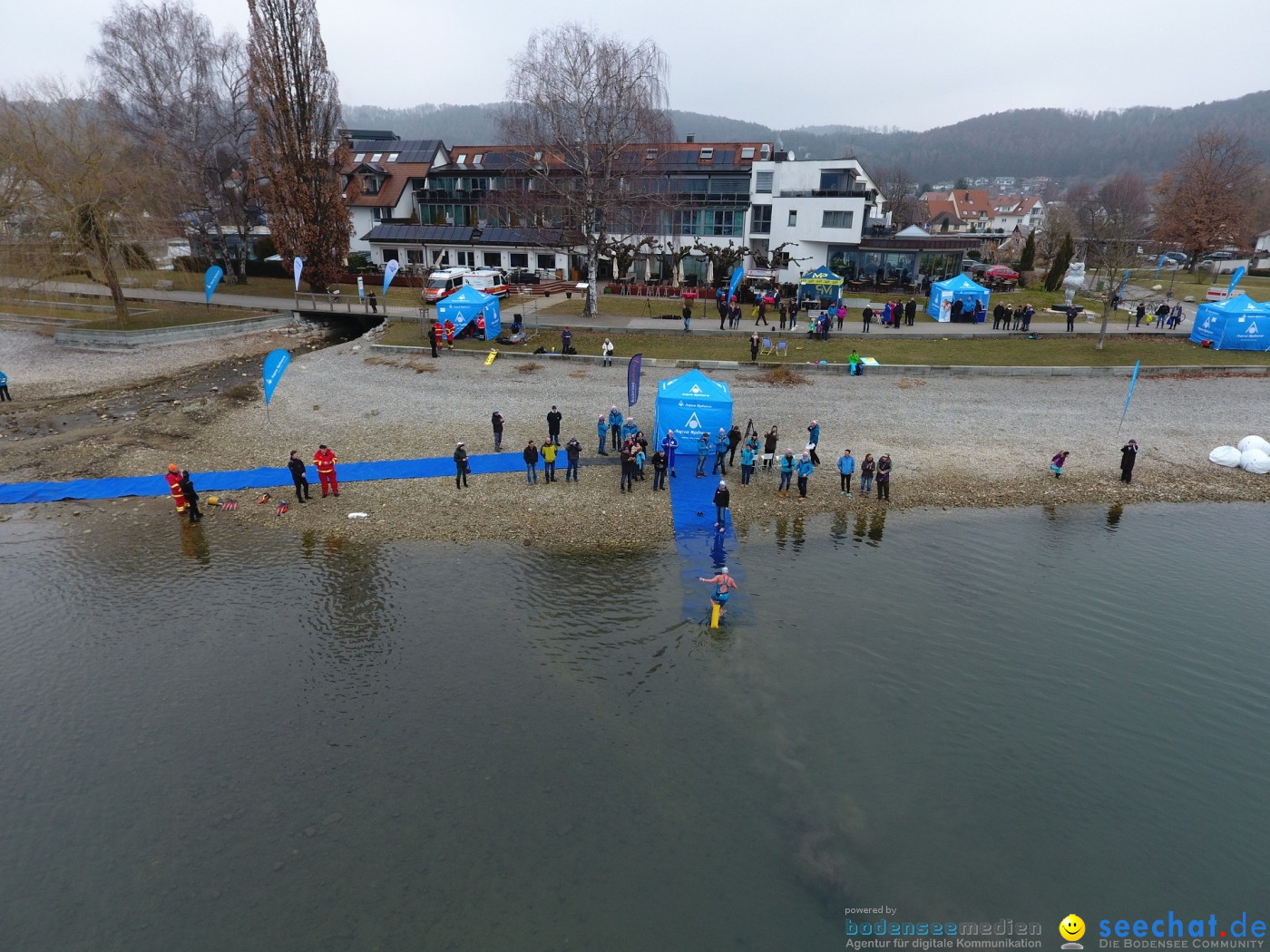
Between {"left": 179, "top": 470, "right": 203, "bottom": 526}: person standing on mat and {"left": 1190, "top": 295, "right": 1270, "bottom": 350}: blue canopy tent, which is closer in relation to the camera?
{"left": 179, "top": 470, "right": 203, "bottom": 526}: person standing on mat

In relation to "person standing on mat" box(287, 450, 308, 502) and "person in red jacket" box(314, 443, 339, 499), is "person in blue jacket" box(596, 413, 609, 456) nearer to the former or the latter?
"person in red jacket" box(314, 443, 339, 499)

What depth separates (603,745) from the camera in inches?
408

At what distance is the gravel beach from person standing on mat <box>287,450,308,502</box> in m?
0.44

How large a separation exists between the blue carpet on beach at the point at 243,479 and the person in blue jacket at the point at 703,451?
517 cm

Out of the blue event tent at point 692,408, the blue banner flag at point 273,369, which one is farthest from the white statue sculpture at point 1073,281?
the blue banner flag at point 273,369

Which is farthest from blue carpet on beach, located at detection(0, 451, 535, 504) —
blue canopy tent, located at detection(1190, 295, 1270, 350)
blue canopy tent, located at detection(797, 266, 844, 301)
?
blue canopy tent, located at detection(1190, 295, 1270, 350)

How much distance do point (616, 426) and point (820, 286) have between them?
2384cm

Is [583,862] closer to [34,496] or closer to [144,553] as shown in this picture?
[144,553]

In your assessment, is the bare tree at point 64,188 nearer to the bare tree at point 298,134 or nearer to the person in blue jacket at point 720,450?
the bare tree at point 298,134

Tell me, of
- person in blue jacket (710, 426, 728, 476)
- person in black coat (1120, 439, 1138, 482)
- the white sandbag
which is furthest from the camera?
the white sandbag

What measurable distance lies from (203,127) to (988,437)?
49812 millimetres

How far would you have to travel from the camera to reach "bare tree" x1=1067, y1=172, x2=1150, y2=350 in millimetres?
35188

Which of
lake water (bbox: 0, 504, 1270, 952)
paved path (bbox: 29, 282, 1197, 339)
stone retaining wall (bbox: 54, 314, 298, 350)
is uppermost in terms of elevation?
paved path (bbox: 29, 282, 1197, 339)

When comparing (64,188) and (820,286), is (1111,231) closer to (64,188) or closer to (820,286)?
(820,286)
